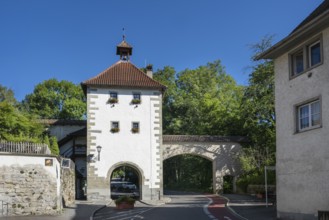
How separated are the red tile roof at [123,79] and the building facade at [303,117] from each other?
654 inches

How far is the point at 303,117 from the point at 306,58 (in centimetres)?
234

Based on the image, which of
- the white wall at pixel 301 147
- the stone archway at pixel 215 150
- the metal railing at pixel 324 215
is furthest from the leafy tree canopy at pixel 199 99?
the metal railing at pixel 324 215

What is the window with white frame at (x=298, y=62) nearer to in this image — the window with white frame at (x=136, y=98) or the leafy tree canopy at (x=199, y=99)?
the window with white frame at (x=136, y=98)

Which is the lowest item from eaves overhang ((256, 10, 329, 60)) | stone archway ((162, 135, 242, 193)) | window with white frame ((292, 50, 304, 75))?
stone archway ((162, 135, 242, 193))

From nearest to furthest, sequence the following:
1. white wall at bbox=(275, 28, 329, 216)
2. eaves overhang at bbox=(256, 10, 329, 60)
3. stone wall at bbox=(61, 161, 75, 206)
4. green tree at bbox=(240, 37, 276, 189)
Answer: eaves overhang at bbox=(256, 10, 329, 60), white wall at bbox=(275, 28, 329, 216), stone wall at bbox=(61, 161, 75, 206), green tree at bbox=(240, 37, 276, 189)

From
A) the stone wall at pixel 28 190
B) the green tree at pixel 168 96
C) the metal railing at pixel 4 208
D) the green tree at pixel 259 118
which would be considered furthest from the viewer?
the green tree at pixel 168 96

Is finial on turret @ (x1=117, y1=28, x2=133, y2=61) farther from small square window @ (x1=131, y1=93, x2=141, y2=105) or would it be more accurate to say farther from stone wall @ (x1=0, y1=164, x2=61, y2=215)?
stone wall @ (x1=0, y1=164, x2=61, y2=215)

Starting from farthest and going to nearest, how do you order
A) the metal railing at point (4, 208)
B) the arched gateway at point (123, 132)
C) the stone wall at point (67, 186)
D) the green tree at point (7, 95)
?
1. the green tree at point (7, 95)
2. the arched gateway at point (123, 132)
3. the stone wall at point (67, 186)
4. the metal railing at point (4, 208)

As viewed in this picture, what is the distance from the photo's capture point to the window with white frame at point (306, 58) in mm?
17164

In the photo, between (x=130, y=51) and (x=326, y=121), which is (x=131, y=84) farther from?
(x=326, y=121)

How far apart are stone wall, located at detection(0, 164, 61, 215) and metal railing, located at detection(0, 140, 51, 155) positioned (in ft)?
2.39

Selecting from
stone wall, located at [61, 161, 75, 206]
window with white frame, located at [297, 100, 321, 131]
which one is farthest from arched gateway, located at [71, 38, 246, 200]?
window with white frame, located at [297, 100, 321, 131]

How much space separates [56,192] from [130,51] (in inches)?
718

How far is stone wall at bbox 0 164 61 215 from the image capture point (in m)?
22.1
